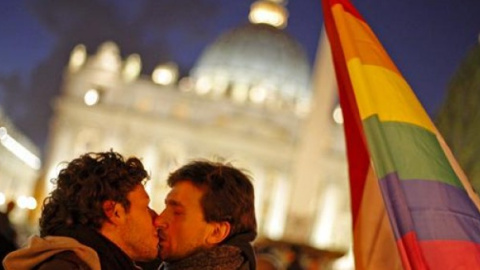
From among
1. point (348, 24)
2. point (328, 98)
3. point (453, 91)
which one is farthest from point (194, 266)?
point (328, 98)

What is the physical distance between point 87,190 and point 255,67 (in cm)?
7784

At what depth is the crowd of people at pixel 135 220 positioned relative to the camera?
2711 millimetres

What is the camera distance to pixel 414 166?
3.24m

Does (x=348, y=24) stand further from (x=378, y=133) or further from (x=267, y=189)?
(x=267, y=189)

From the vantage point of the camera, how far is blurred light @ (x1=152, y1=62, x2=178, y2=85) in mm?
75000

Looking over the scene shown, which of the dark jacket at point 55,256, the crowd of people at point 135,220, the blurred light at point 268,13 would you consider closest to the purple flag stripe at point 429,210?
the crowd of people at point 135,220

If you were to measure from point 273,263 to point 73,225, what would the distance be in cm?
317

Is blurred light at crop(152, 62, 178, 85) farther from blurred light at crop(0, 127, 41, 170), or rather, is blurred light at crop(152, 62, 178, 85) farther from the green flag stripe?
the green flag stripe

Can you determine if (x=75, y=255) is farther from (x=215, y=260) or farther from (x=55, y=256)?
(x=215, y=260)

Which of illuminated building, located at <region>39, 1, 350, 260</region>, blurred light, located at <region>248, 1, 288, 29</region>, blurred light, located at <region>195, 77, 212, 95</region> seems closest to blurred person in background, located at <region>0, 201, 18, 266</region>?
illuminated building, located at <region>39, 1, 350, 260</region>

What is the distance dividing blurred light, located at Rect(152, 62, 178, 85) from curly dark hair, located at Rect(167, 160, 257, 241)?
2808 inches

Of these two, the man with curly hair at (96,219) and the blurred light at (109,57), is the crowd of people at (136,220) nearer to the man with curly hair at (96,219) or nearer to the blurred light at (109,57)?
the man with curly hair at (96,219)

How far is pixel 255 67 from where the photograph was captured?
8050 cm

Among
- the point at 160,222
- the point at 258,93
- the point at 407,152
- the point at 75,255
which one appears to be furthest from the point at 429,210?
the point at 258,93
